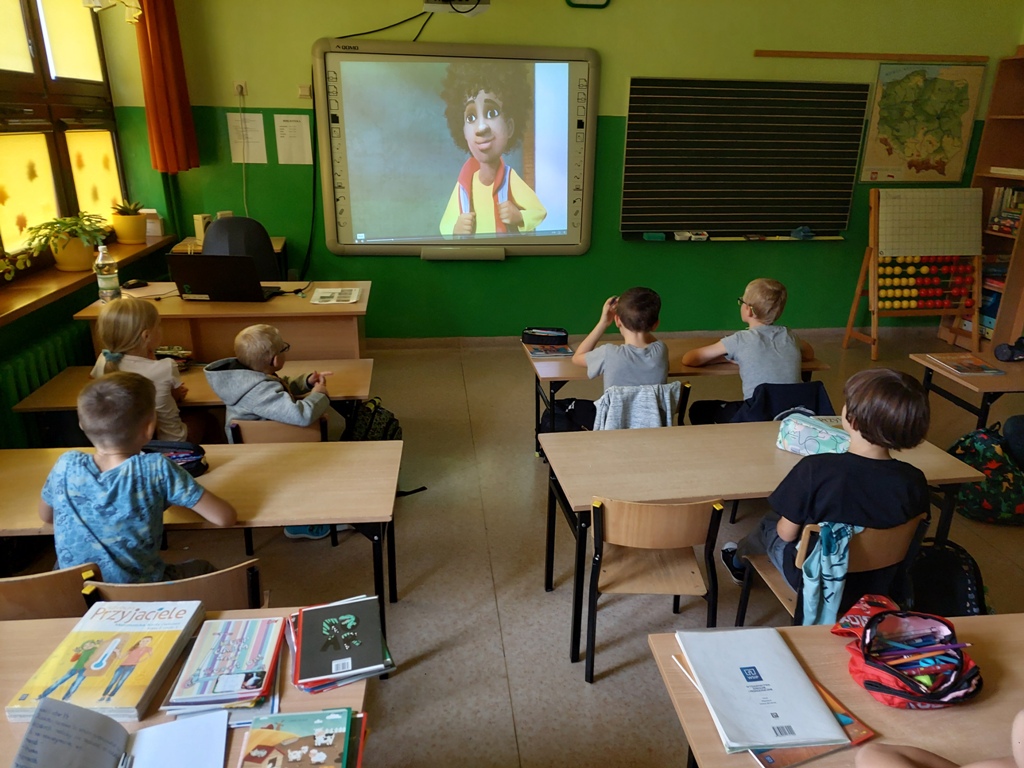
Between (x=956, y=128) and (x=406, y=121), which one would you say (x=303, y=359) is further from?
(x=956, y=128)

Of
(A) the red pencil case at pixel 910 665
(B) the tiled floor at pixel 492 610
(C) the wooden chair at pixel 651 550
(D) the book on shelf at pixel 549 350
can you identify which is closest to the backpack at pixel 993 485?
(B) the tiled floor at pixel 492 610

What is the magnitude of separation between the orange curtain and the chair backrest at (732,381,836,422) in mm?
3742

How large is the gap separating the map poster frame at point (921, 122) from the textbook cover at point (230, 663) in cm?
560

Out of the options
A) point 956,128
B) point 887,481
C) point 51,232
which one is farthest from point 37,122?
point 956,128

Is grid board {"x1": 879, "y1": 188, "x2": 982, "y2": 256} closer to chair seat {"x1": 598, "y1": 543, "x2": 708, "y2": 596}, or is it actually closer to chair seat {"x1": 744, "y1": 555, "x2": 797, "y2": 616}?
chair seat {"x1": 744, "y1": 555, "x2": 797, "y2": 616}

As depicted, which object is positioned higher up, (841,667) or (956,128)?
(956,128)

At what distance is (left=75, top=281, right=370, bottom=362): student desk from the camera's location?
125 inches

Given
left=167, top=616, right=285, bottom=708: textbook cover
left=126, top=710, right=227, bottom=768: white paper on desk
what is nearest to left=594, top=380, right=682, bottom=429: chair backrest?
left=167, top=616, right=285, bottom=708: textbook cover

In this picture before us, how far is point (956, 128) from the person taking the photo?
5383 mm

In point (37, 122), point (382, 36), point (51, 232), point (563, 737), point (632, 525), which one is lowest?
point (563, 737)

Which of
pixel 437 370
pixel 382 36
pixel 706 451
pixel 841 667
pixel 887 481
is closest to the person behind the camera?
pixel 841 667

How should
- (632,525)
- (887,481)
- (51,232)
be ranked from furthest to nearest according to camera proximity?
(51,232)
(632,525)
(887,481)

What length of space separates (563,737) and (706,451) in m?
1.00

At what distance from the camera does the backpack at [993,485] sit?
302 centimetres
